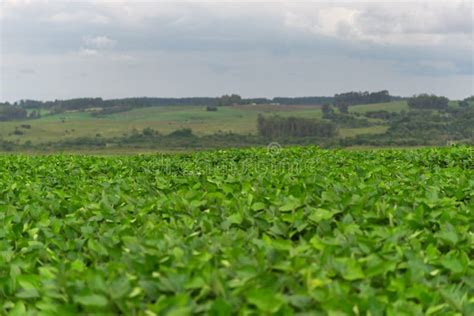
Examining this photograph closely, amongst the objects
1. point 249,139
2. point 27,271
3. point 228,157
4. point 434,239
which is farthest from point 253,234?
point 249,139

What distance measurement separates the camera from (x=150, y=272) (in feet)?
11.0

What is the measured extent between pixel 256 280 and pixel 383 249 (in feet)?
3.46

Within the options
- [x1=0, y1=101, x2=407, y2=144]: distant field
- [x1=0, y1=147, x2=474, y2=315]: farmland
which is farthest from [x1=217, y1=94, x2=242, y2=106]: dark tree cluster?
[x1=0, y1=147, x2=474, y2=315]: farmland

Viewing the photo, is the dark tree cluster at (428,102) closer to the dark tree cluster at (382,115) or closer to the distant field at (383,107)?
the distant field at (383,107)

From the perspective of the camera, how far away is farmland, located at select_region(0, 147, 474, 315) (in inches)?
117

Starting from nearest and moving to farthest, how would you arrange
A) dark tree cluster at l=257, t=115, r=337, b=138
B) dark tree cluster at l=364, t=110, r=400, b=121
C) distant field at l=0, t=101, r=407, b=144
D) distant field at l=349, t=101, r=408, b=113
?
dark tree cluster at l=257, t=115, r=337, b=138 < distant field at l=0, t=101, r=407, b=144 < dark tree cluster at l=364, t=110, r=400, b=121 < distant field at l=349, t=101, r=408, b=113

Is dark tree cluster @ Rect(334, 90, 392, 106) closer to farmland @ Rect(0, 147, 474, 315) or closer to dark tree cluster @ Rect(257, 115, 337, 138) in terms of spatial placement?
dark tree cluster @ Rect(257, 115, 337, 138)

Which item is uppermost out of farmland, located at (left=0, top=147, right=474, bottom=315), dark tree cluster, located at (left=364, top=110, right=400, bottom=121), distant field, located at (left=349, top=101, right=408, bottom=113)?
distant field, located at (left=349, top=101, right=408, bottom=113)

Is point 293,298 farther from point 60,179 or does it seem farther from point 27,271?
point 60,179

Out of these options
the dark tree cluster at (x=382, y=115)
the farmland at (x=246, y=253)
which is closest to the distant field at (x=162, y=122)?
the dark tree cluster at (x=382, y=115)

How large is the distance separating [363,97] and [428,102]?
25757mm

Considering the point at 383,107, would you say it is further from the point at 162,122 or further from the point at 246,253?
the point at 246,253

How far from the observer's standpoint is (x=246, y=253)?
3.58 metres

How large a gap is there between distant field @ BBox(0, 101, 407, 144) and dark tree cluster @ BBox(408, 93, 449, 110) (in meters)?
3.05
